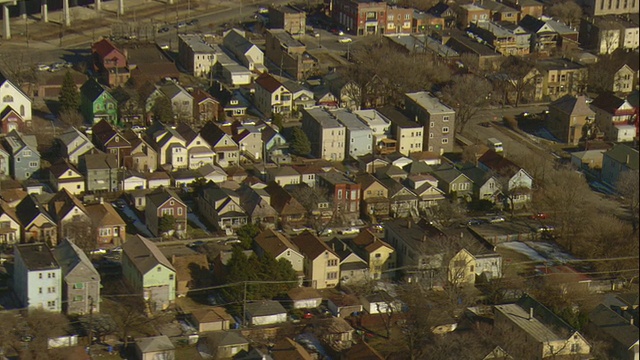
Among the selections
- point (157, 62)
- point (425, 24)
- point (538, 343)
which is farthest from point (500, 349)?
point (425, 24)

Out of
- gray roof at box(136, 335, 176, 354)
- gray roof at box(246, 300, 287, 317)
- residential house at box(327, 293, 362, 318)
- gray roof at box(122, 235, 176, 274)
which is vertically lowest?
residential house at box(327, 293, 362, 318)

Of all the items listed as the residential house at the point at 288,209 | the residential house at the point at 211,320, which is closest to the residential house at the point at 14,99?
the residential house at the point at 288,209

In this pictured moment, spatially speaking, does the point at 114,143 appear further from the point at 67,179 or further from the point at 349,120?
the point at 349,120

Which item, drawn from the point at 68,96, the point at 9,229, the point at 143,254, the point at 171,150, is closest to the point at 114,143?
the point at 171,150

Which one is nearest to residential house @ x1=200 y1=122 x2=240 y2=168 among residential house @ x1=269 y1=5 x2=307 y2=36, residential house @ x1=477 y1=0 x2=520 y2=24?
residential house @ x1=269 y1=5 x2=307 y2=36

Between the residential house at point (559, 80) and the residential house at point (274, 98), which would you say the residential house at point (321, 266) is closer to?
the residential house at point (274, 98)

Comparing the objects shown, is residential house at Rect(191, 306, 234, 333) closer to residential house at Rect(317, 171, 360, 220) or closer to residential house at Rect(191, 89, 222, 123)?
residential house at Rect(317, 171, 360, 220)

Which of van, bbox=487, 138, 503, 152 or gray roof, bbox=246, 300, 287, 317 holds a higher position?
van, bbox=487, 138, 503, 152
